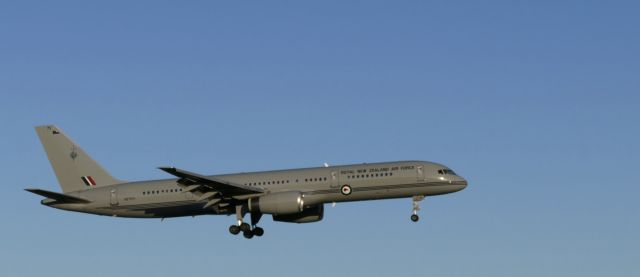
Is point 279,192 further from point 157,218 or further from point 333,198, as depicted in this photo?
point 157,218

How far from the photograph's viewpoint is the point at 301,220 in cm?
7550

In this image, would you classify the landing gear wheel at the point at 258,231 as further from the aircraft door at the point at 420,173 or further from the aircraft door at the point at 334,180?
the aircraft door at the point at 420,173

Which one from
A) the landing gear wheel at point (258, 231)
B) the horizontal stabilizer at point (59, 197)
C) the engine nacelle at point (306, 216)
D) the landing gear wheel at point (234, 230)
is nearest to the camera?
the landing gear wheel at point (234, 230)

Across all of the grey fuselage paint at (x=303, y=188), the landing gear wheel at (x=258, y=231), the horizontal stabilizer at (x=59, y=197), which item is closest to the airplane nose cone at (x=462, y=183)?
the grey fuselage paint at (x=303, y=188)

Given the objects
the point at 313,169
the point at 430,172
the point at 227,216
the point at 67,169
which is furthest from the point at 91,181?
the point at 430,172

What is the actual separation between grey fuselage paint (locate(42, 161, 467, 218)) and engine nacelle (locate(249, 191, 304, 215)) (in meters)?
0.85

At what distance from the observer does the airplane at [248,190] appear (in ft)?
227

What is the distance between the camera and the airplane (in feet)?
227

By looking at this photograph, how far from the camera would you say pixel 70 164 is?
7881 cm

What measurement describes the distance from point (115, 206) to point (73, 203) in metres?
3.15

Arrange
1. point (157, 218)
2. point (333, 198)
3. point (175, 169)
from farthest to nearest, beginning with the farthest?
point (157, 218) → point (333, 198) → point (175, 169)

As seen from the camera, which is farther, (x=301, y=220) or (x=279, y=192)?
(x=301, y=220)

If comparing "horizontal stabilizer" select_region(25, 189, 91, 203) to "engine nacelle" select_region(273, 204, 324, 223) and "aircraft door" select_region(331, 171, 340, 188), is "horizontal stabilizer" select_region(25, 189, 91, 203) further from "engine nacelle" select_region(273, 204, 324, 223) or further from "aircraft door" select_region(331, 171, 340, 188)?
"aircraft door" select_region(331, 171, 340, 188)

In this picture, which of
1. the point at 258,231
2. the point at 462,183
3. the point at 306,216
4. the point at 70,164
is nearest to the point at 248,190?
the point at 258,231
